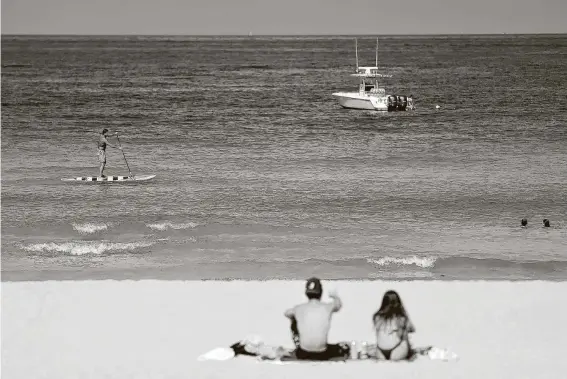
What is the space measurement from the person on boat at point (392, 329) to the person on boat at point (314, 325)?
375 mm

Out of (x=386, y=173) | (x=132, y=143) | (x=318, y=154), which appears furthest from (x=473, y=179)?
(x=132, y=143)

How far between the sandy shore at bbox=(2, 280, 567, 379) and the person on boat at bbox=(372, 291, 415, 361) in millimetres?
127

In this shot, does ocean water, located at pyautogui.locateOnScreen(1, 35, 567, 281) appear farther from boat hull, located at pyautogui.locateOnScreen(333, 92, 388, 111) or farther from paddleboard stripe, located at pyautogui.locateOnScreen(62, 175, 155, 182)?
boat hull, located at pyautogui.locateOnScreen(333, 92, 388, 111)

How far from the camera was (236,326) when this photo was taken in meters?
10.7

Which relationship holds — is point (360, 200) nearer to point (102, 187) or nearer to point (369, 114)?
point (102, 187)

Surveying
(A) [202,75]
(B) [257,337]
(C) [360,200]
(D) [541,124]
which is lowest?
(B) [257,337]

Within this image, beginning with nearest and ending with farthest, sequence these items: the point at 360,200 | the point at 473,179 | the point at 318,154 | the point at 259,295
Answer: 1. the point at 259,295
2. the point at 360,200
3. the point at 473,179
4. the point at 318,154

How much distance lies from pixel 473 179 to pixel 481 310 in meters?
18.8

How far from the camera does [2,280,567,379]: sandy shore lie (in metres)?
9.12

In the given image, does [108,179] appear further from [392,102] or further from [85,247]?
[392,102]

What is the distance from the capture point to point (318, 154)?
38.3 metres

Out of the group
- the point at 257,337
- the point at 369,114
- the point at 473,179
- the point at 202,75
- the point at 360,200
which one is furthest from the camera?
the point at 202,75

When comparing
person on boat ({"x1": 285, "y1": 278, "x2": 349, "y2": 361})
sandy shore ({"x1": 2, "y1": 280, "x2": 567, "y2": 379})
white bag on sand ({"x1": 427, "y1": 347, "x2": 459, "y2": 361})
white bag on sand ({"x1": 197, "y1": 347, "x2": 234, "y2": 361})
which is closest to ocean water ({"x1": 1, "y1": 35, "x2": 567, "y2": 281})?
sandy shore ({"x1": 2, "y1": 280, "x2": 567, "y2": 379})

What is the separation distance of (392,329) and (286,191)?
18.5 meters
